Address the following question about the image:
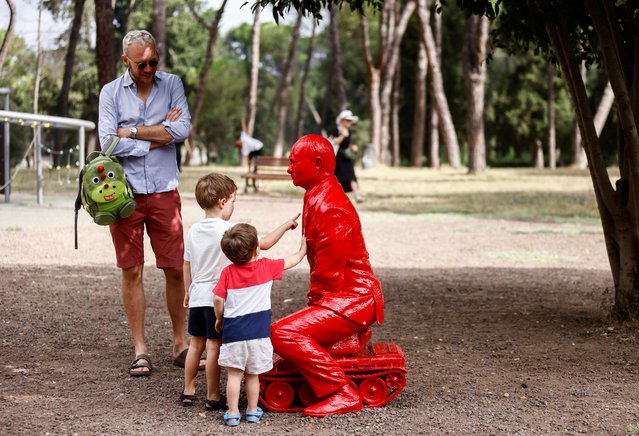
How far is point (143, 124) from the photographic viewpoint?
6012 millimetres

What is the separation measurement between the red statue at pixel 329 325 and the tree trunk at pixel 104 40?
607 inches

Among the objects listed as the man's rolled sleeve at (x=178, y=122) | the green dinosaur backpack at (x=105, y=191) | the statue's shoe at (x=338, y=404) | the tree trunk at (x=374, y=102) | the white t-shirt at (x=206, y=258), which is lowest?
the statue's shoe at (x=338, y=404)

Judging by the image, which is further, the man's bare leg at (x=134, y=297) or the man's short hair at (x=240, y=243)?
the man's bare leg at (x=134, y=297)

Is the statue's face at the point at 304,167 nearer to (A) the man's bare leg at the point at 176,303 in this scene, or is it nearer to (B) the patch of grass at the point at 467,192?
(A) the man's bare leg at the point at 176,303

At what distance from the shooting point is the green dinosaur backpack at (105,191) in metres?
5.55

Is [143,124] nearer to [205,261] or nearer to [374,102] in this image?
[205,261]

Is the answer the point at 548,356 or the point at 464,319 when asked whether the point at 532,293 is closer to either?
the point at 464,319

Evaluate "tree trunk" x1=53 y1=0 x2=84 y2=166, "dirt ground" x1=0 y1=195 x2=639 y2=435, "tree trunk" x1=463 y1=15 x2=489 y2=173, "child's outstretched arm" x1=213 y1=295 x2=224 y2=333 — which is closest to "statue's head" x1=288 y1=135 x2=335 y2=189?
"child's outstretched arm" x1=213 y1=295 x2=224 y2=333

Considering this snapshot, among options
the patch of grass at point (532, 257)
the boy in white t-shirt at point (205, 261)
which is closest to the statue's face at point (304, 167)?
the boy in white t-shirt at point (205, 261)

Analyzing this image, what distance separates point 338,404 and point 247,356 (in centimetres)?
56

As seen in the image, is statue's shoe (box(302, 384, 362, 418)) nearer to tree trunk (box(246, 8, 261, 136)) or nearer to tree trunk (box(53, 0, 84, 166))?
tree trunk (box(53, 0, 84, 166))

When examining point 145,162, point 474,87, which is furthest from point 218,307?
point 474,87

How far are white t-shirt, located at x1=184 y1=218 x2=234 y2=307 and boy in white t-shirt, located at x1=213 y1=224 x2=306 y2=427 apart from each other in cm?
38

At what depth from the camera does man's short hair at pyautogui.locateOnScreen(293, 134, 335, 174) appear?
5105 mm
